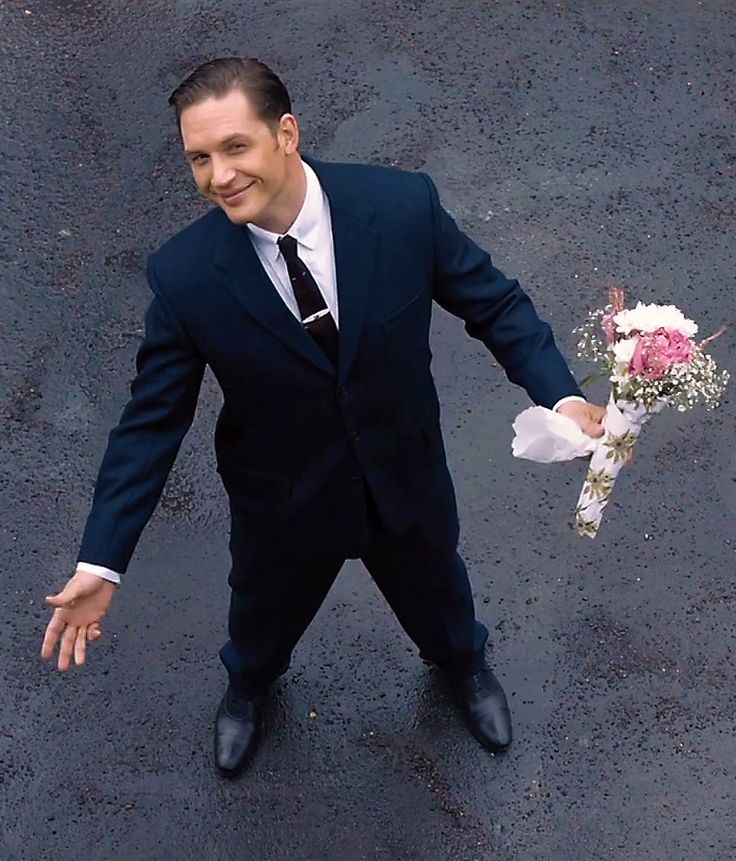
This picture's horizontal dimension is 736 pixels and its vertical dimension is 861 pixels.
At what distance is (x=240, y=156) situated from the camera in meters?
2.69

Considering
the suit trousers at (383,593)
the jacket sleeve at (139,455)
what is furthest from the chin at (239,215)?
the suit trousers at (383,593)

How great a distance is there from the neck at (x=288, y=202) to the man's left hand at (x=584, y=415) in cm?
82

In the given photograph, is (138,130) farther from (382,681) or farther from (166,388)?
(166,388)

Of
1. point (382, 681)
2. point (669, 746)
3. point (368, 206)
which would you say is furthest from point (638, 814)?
point (368, 206)

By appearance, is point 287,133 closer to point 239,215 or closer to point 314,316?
point 239,215

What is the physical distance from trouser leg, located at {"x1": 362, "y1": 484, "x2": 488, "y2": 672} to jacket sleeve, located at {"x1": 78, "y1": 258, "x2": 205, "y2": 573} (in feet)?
2.03

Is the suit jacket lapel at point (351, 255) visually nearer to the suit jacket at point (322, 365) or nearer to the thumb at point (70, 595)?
the suit jacket at point (322, 365)

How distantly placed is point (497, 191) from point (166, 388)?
3182mm

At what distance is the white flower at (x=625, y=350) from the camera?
299 centimetres

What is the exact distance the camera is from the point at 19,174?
598 cm

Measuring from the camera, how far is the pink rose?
2.96 m

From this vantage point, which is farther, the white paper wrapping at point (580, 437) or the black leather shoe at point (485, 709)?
the black leather shoe at point (485, 709)

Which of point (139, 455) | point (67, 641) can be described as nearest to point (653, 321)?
point (139, 455)

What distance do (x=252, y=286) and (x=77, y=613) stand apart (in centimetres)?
93
